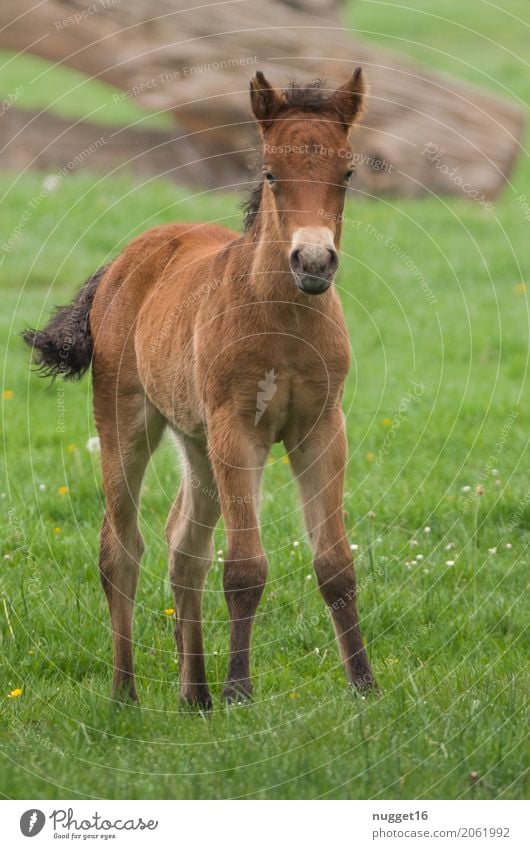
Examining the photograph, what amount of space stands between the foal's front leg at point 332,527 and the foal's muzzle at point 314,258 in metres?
0.85

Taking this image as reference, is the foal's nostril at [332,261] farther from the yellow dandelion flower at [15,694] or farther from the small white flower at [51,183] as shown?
the small white flower at [51,183]

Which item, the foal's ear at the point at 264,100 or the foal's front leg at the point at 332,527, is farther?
the foal's front leg at the point at 332,527

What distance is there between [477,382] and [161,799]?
21.6ft

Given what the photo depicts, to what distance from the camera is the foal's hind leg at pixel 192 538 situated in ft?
19.1

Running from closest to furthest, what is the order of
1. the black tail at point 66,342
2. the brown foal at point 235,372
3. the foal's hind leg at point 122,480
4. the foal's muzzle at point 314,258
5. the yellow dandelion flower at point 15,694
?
1. the foal's muzzle at point 314,258
2. the brown foal at point 235,372
3. the yellow dandelion flower at point 15,694
4. the foal's hind leg at point 122,480
5. the black tail at point 66,342

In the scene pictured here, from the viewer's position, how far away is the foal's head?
434 cm

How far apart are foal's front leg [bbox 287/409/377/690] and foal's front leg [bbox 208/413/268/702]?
23 cm

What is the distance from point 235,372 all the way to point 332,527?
30.4 inches

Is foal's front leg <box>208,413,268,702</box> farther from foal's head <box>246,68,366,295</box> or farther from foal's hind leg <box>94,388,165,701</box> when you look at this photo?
foal's hind leg <box>94,388,165,701</box>

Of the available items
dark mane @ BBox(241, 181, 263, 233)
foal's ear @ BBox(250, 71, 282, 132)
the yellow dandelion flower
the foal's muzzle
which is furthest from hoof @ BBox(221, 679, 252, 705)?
foal's ear @ BBox(250, 71, 282, 132)

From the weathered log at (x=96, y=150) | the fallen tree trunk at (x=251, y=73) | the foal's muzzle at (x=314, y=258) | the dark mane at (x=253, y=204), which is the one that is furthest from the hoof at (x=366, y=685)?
the weathered log at (x=96, y=150)

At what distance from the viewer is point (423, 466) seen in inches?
320

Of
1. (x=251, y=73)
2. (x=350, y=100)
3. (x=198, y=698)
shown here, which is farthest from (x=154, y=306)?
(x=251, y=73)

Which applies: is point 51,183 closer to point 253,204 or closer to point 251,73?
point 251,73
